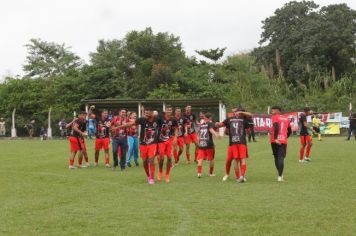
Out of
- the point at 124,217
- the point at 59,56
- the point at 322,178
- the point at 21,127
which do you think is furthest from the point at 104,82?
the point at 124,217

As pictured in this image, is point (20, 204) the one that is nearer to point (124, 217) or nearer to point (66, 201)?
point (66, 201)

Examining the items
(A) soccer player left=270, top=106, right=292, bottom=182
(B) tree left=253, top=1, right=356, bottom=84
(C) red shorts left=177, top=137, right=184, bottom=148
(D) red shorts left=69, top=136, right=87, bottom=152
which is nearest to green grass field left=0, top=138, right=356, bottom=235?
(A) soccer player left=270, top=106, right=292, bottom=182

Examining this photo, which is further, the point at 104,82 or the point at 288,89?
the point at 104,82

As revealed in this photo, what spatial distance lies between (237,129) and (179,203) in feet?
13.6

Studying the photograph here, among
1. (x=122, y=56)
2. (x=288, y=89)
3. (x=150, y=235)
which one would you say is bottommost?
(x=150, y=235)

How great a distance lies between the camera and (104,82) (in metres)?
59.1

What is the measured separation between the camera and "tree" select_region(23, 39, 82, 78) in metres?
71.7

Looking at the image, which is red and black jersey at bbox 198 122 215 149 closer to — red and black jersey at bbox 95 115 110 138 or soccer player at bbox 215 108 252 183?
soccer player at bbox 215 108 252 183

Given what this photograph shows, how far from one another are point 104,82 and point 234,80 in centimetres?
1358

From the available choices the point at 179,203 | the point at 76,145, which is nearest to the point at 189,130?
the point at 76,145

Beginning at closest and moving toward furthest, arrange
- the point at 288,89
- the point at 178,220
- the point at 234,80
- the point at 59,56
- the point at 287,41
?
the point at 178,220 < the point at 288,89 < the point at 234,80 < the point at 287,41 < the point at 59,56

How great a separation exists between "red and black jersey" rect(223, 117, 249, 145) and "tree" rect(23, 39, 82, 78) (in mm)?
57240

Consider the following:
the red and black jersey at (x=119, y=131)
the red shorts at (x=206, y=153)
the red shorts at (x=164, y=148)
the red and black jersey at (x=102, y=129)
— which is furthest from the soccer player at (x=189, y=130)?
the red shorts at (x=164, y=148)

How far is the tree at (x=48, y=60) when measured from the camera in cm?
7169
